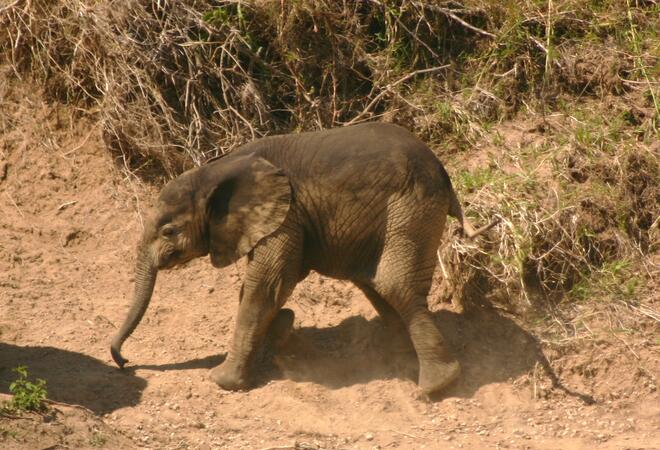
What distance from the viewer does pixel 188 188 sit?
7.71 m

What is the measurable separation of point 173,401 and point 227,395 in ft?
1.24

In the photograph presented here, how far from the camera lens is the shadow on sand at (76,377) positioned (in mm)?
7438

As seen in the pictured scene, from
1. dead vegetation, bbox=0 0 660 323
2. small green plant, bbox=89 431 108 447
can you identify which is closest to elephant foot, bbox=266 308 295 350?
small green plant, bbox=89 431 108 447

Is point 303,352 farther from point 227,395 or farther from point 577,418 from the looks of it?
point 577,418

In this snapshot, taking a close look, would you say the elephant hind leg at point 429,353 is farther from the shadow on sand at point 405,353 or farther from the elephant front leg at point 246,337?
the elephant front leg at point 246,337

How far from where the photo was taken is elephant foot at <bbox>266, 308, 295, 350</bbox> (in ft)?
26.4

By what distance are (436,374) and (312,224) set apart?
127 centimetres

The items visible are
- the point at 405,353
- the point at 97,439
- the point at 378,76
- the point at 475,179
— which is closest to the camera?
the point at 97,439

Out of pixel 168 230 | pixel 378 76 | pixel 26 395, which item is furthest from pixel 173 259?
pixel 378 76

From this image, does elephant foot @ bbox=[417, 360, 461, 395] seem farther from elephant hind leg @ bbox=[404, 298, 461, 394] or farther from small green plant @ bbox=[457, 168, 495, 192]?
small green plant @ bbox=[457, 168, 495, 192]

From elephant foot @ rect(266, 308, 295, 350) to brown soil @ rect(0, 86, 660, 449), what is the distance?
9cm

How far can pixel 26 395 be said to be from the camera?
22.7ft

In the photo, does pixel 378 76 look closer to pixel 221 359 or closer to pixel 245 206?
pixel 245 206

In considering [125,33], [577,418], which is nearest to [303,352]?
[577,418]
